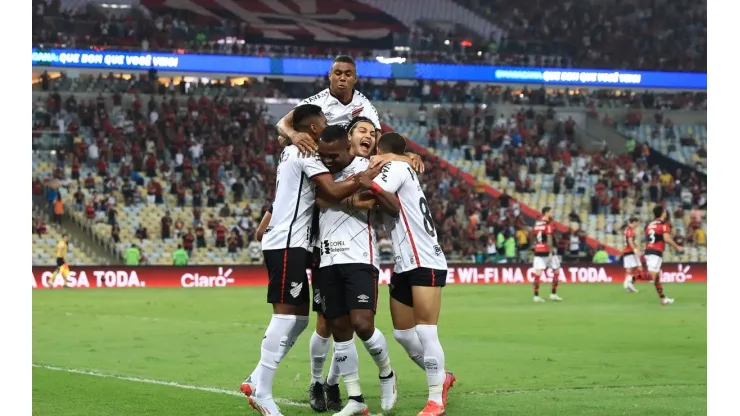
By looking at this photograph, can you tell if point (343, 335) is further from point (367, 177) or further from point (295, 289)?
point (367, 177)

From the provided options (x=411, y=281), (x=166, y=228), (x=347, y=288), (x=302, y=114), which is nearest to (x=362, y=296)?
(x=347, y=288)

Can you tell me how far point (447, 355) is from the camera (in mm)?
14203

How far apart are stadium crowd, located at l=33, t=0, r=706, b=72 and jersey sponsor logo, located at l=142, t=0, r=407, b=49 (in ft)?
1.21

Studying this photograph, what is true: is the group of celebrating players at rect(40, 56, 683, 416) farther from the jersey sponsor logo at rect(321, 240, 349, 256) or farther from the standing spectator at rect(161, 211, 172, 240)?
the standing spectator at rect(161, 211, 172, 240)

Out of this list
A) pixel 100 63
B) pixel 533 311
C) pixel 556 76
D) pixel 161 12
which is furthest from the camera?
pixel 556 76

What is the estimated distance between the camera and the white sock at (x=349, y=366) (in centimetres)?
853

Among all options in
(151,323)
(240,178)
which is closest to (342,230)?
(151,323)

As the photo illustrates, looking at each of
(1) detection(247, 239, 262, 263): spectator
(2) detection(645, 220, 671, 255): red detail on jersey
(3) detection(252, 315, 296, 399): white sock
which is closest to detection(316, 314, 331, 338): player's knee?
(3) detection(252, 315, 296, 399): white sock

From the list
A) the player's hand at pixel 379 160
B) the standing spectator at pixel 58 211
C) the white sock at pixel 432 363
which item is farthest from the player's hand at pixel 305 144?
the standing spectator at pixel 58 211

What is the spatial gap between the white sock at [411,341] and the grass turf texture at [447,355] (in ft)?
1.59

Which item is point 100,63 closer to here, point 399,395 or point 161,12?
point 161,12

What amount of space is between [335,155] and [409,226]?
86cm

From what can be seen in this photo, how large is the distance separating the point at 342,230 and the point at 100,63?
41245mm

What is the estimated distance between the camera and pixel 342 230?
8.37 meters
